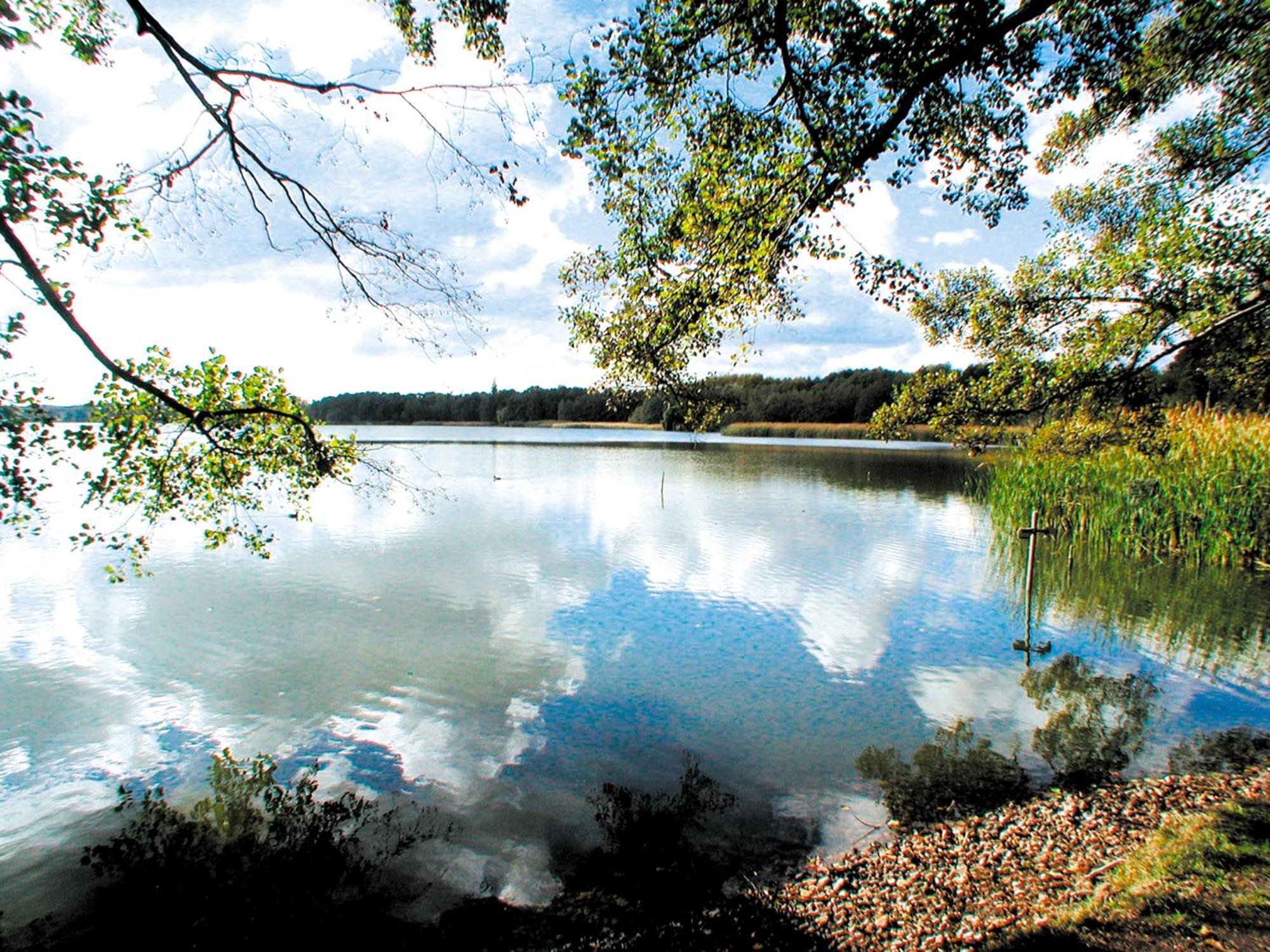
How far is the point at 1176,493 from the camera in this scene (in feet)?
62.6

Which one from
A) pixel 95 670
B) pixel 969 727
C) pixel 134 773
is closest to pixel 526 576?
pixel 95 670

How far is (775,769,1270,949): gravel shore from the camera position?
4.69 metres

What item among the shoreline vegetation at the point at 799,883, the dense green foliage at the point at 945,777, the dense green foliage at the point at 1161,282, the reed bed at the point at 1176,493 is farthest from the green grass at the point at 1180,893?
the reed bed at the point at 1176,493

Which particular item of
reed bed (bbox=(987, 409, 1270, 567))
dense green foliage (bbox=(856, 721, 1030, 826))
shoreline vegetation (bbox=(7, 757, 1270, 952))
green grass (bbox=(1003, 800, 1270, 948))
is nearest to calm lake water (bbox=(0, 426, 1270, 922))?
dense green foliage (bbox=(856, 721, 1030, 826))

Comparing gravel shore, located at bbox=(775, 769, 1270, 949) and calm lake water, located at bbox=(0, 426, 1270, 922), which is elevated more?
gravel shore, located at bbox=(775, 769, 1270, 949)

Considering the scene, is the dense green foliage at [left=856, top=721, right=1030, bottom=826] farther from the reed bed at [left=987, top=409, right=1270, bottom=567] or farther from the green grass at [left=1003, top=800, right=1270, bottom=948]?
the reed bed at [left=987, top=409, right=1270, bottom=567]

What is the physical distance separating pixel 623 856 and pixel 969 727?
533 centimetres

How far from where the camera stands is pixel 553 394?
147m

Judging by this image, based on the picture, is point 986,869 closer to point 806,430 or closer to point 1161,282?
point 1161,282

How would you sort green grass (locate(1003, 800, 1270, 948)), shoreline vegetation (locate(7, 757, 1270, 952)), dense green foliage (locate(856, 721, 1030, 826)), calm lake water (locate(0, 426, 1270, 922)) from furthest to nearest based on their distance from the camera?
calm lake water (locate(0, 426, 1270, 922)), dense green foliage (locate(856, 721, 1030, 826)), shoreline vegetation (locate(7, 757, 1270, 952)), green grass (locate(1003, 800, 1270, 948))

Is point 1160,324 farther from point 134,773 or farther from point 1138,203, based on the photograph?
point 134,773

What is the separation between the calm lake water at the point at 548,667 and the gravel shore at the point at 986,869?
0.69 m

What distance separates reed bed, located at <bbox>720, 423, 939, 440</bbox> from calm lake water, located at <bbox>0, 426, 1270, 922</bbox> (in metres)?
68.0

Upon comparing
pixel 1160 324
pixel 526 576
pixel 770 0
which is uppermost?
pixel 770 0
